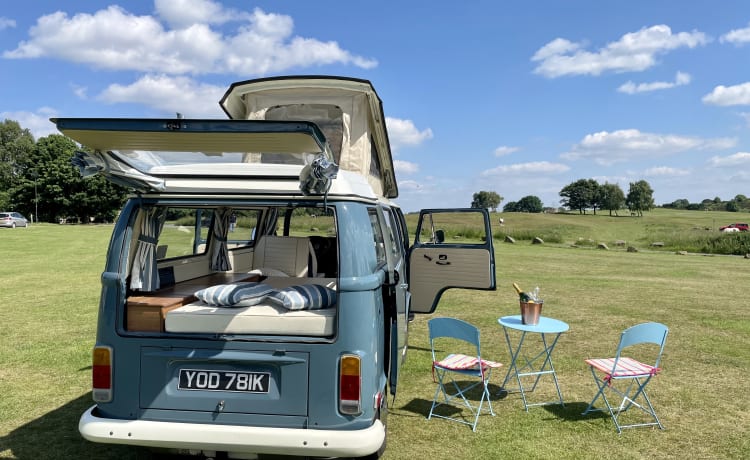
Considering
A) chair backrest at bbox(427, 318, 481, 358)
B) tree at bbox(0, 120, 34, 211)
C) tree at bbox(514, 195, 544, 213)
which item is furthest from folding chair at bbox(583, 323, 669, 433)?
tree at bbox(514, 195, 544, 213)

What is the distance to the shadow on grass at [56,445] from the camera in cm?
416

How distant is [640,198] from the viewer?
10988cm

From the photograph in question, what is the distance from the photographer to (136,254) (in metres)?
3.60

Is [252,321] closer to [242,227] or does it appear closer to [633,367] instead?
[242,227]

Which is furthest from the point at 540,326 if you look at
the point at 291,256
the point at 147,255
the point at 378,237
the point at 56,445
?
the point at 56,445

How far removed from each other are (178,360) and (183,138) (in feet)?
4.40

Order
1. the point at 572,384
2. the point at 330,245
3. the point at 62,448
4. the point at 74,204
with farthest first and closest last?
the point at 74,204 < the point at 572,384 < the point at 330,245 < the point at 62,448

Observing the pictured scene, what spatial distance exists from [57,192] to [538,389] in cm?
6441

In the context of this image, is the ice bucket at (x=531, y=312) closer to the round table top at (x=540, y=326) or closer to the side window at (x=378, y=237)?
the round table top at (x=540, y=326)

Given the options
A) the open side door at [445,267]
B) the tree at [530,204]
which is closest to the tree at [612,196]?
the tree at [530,204]

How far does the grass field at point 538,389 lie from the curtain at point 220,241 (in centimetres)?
189

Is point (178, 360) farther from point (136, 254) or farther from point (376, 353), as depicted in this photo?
point (376, 353)

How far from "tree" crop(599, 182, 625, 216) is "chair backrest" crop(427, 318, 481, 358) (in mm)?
115733

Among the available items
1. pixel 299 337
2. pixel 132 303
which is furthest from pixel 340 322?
pixel 132 303
